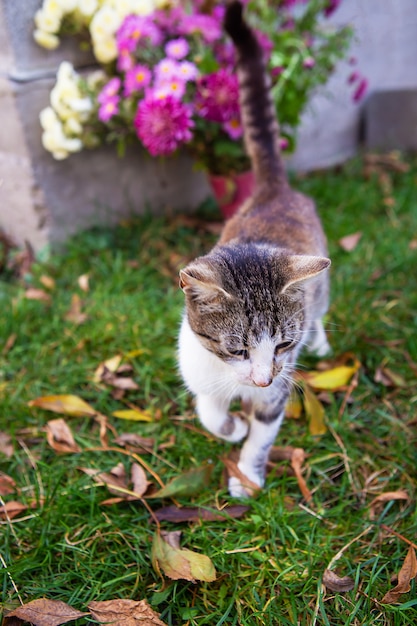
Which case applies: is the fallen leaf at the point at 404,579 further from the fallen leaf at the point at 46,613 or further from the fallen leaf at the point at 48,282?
the fallen leaf at the point at 48,282

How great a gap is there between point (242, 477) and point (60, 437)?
0.64m

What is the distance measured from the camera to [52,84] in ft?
8.89

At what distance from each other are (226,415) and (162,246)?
4.51 ft

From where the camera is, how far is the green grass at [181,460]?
143 cm

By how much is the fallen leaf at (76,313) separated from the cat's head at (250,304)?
1.04 m

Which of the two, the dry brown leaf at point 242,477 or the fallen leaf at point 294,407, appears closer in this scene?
the dry brown leaf at point 242,477

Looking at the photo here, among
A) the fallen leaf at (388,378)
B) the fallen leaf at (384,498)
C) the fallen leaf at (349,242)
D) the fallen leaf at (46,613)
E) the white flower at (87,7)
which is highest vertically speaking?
the white flower at (87,7)

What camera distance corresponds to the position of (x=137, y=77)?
2.56 m

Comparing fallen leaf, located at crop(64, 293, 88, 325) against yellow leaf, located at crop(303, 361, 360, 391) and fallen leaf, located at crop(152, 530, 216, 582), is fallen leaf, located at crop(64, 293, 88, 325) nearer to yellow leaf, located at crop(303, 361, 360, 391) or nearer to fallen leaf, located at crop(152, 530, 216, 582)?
yellow leaf, located at crop(303, 361, 360, 391)

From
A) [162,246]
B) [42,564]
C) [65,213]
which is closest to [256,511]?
[42,564]

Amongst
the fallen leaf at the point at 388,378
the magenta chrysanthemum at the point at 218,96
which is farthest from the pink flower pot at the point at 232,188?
the fallen leaf at the point at 388,378

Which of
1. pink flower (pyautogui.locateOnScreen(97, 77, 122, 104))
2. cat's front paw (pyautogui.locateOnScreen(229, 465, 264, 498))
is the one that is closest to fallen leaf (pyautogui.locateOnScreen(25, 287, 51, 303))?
pink flower (pyautogui.locateOnScreen(97, 77, 122, 104))

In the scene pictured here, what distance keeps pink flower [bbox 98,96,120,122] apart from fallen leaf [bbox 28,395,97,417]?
1.38 metres

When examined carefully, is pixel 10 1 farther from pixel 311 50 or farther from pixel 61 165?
pixel 311 50
